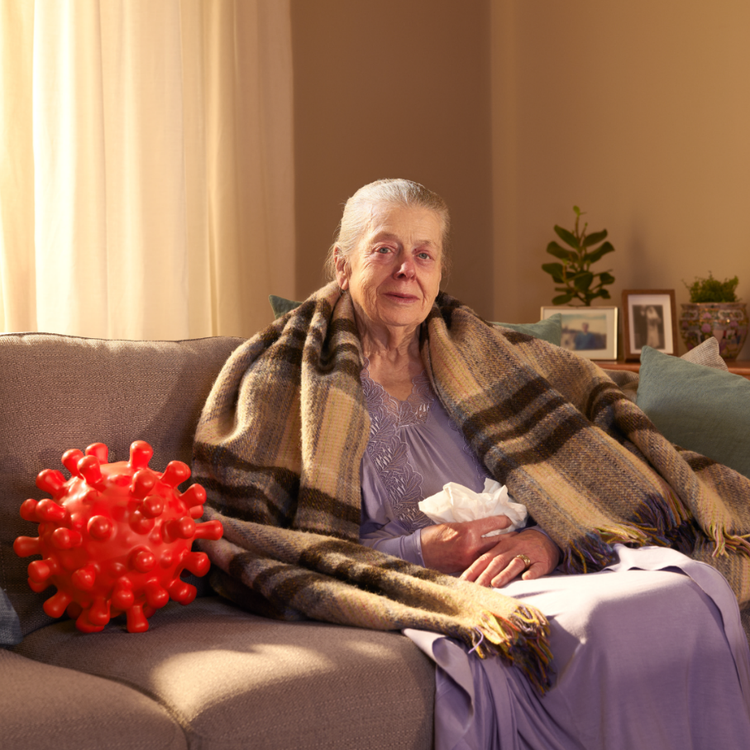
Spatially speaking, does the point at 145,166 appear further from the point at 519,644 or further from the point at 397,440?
the point at 519,644

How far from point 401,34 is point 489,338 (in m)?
2.07

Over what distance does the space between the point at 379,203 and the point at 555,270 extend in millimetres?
1588

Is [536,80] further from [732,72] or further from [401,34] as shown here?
[732,72]

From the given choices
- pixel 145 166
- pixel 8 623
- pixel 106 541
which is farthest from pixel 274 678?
pixel 145 166

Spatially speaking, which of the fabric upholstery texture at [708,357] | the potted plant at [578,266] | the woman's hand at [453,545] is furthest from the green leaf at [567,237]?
the woman's hand at [453,545]

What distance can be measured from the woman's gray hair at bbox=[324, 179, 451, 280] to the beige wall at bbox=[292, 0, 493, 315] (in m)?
1.28

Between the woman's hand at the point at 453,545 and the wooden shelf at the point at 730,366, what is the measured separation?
1.16 m

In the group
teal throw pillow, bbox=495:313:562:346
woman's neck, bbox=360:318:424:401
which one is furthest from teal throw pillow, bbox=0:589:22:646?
teal throw pillow, bbox=495:313:562:346

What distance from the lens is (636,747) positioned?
1.14 m

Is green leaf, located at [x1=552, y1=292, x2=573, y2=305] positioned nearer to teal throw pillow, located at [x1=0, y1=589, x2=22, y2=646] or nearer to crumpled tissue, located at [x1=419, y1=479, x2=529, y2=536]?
crumpled tissue, located at [x1=419, y1=479, x2=529, y2=536]

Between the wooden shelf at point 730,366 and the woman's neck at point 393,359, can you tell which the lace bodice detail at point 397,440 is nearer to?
the woman's neck at point 393,359

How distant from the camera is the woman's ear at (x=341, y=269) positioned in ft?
6.26

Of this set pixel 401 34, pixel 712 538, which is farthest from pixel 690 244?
pixel 712 538

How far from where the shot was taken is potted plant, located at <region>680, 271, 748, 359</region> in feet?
8.83
